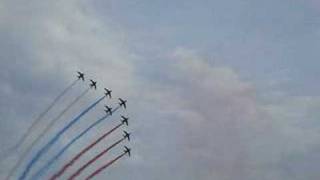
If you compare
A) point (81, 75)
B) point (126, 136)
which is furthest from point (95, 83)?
point (126, 136)

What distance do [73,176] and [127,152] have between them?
3615 centimetres

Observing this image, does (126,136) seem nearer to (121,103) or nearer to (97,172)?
(121,103)

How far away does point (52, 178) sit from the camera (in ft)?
514

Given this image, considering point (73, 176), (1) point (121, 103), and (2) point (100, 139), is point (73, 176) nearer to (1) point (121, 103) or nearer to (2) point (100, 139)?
(2) point (100, 139)

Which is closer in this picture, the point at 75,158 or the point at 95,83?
the point at 75,158

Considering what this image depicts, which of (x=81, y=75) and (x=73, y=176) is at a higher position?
(x=81, y=75)

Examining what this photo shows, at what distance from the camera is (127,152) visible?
188 metres

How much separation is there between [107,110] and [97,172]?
1003 inches

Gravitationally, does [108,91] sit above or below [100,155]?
above

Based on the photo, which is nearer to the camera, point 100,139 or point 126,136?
point 100,139

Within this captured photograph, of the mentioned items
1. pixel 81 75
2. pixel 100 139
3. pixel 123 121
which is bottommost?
pixel 100 139

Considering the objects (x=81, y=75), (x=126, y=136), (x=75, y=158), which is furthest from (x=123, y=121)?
(x=75, y=158)

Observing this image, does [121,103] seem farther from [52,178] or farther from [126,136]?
[52,178]

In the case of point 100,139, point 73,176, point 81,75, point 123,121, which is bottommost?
point 73,176
